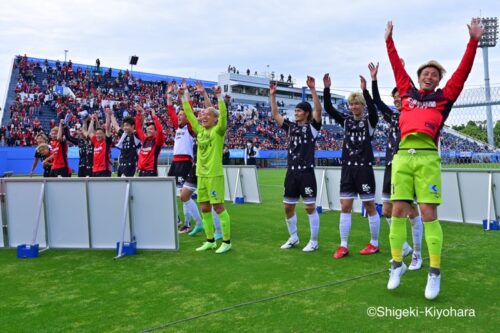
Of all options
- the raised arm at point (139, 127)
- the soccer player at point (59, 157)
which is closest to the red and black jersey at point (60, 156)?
the soccer player at point (59, 157)

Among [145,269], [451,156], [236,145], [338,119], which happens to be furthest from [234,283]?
[236,145]

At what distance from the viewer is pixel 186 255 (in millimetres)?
6188

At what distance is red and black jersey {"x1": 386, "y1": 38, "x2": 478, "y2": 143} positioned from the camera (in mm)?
4117

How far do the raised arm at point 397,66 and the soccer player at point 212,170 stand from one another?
2.54m

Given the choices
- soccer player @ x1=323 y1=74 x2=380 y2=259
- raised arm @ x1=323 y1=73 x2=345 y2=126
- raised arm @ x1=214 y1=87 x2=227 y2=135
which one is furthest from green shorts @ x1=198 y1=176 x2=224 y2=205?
raised arm @ x1=323 y1=73 x2=345 y2=126

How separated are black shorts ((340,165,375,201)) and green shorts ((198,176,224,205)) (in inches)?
71.1

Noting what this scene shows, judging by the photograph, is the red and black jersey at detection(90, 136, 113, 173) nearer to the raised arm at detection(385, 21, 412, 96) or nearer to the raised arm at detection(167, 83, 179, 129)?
the raised arm at detection(167, 83, 179, 129)

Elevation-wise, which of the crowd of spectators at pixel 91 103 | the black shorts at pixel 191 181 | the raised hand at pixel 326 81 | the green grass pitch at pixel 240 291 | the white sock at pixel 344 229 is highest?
the crowd of spectators at pixel 91 103

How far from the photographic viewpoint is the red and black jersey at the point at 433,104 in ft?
13.5

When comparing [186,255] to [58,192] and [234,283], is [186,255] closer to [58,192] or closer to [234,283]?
[234,283]

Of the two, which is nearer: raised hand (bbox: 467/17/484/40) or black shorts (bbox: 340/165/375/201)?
raised hand (bbox: 467/17/484/40)

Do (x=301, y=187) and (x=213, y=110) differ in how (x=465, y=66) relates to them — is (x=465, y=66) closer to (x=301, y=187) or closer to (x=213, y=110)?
(x=301, y=187)

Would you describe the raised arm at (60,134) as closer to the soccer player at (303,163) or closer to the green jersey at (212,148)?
the green jersey at (212,148)

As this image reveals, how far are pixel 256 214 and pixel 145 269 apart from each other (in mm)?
5117
